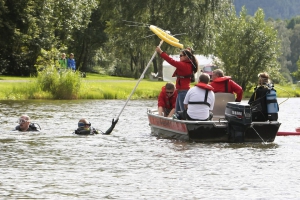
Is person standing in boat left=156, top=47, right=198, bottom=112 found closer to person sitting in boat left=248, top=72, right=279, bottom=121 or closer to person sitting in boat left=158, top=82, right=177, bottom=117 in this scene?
person sitting in boat left=158, top=82, right=177, bottom=117

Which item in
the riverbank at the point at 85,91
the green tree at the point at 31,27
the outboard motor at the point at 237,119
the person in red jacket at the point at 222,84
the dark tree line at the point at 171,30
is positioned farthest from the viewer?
the dark tree line at the point at 171,30

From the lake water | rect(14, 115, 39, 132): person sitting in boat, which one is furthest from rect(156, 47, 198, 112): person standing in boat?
rect(14, 115, 39, 132): person sitting in boat

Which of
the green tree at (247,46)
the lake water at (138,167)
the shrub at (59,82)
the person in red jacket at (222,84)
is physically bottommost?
the lake water at (138,167)

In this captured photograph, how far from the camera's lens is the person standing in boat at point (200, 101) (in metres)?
18.7

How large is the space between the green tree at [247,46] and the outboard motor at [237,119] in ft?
136

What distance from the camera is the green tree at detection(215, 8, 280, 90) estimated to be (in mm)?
59812

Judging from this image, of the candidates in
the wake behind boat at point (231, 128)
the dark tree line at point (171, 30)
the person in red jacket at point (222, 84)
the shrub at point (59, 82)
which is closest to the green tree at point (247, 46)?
the dark tree line at point (171, 30)

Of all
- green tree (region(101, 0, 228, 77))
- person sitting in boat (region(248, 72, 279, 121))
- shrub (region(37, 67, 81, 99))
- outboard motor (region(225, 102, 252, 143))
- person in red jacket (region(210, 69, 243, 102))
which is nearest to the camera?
outboard motor (region(225, 102, 252, 143))

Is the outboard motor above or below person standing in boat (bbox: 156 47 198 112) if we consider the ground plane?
below

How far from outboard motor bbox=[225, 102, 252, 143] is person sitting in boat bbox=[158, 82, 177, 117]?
254 cm

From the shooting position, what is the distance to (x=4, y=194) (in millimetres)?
12008

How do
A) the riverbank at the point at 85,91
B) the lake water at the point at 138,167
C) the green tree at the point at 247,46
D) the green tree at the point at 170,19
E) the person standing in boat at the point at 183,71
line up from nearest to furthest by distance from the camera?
the lake water at the point at 138,167
the person standing in boat at the point at 183,71
the riverbank at the point at 85,91
the green tree at the point at 170,19
the green tree at the point at 247,46

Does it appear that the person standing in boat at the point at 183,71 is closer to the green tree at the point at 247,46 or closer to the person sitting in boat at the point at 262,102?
the person sitting in boat at the point at 262,102

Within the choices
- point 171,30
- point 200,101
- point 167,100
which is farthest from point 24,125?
point 171,30
